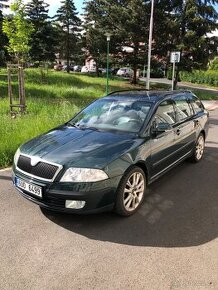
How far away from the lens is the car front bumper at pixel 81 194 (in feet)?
12.7

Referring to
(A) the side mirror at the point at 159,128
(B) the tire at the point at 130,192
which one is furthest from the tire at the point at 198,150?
(B) the tire at the point at 130,192

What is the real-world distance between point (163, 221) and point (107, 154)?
113 cm

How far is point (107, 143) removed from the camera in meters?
4.46

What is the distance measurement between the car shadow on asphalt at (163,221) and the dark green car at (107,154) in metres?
0.22

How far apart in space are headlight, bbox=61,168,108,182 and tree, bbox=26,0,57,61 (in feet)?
120

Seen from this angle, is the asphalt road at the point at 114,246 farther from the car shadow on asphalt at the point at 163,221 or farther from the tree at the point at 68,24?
the tree at the point at 68,24

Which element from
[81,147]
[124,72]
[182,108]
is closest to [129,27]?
[124,72]

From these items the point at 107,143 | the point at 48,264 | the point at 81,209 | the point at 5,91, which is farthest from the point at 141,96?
the point at 5,91

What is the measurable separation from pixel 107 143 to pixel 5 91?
17.0 metres

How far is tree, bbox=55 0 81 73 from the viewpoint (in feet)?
166

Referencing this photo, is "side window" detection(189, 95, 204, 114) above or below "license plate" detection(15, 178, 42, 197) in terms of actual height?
above

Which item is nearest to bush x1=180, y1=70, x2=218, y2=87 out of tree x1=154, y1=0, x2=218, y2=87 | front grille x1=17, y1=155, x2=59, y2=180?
tree x1=154, y1=0, x2=218, y2=87

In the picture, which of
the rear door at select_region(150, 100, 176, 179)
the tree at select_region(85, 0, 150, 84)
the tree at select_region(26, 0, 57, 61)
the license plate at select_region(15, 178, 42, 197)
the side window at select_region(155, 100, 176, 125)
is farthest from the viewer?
the tree at select_region(26, 0, 57, 61)

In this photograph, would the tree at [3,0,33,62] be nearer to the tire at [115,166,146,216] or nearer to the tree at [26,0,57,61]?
the tire at [115,166,146,216]
